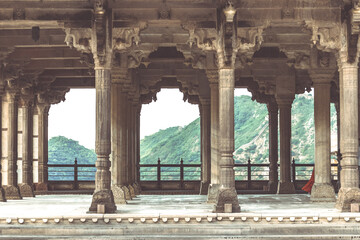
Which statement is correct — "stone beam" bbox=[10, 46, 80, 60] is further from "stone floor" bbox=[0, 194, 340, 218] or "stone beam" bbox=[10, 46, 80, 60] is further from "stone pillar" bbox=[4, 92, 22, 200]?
"stone floor" bbox=[0, 194, 340, 218]

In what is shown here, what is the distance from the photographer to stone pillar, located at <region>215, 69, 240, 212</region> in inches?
443

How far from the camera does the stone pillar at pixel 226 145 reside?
11.3 meters

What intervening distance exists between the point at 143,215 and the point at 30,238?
5.54 ft

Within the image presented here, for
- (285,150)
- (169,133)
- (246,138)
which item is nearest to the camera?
(285,150)

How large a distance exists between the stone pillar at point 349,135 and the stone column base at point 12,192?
786 centimetres

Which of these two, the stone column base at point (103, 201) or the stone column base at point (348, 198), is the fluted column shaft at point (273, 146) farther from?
the stone column base at point (103, 201)

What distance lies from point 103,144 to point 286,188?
751 centimetres

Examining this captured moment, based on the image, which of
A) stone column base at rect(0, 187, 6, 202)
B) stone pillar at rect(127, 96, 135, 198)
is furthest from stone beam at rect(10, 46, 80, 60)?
stone column base at rect(0, 187, 6, 202)

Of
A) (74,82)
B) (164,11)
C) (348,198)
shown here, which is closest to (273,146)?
(74,82)

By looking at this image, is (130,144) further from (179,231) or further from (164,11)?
(179,231)

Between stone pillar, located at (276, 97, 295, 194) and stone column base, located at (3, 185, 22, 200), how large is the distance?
6449mm

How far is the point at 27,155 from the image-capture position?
59.8 ft

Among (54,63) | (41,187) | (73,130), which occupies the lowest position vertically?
(41,187)

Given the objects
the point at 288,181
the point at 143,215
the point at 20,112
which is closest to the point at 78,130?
the point at 20,112
